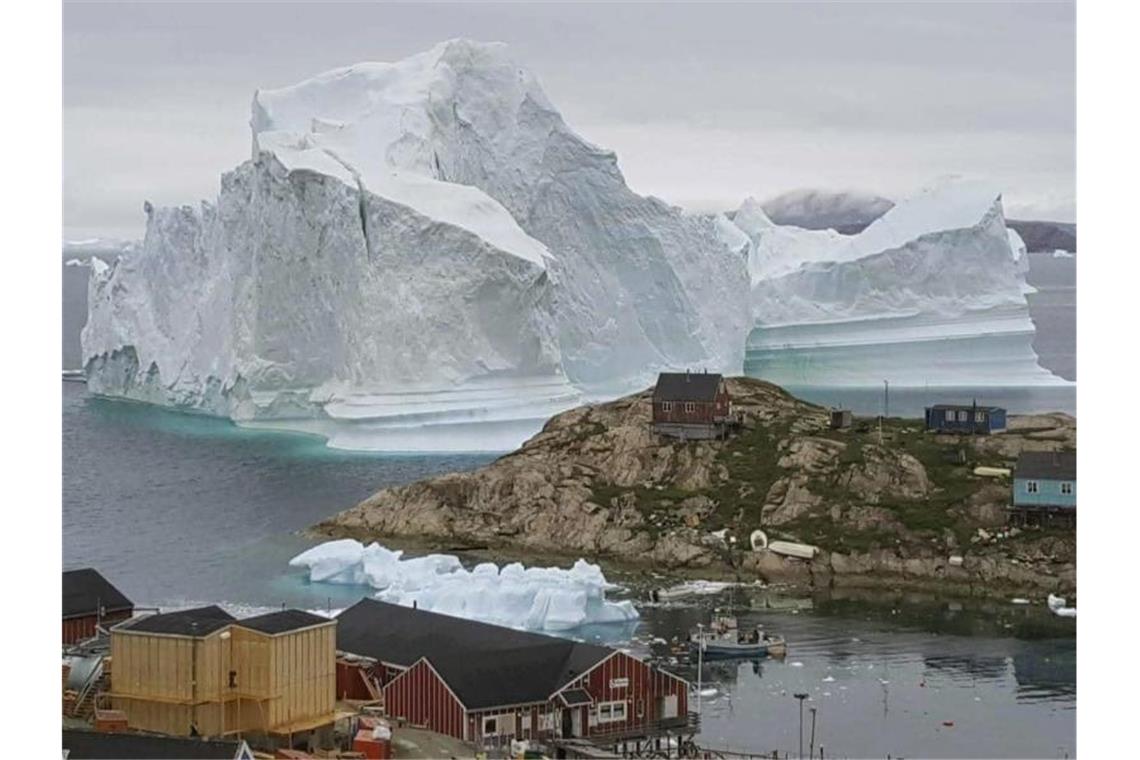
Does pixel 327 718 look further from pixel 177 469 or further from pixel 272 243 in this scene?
pixel 272 243

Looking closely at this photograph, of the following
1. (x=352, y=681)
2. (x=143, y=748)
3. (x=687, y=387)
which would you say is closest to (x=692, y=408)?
(x=687, y=387)

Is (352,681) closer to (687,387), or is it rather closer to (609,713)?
(609,713)

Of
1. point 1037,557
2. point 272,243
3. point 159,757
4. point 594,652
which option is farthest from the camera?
point 272,243

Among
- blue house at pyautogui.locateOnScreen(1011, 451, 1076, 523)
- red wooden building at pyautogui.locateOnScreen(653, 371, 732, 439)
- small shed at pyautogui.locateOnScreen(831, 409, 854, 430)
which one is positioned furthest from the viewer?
red wooden building at pyautogui.locateOnScreen(653, 371, 732, 439)

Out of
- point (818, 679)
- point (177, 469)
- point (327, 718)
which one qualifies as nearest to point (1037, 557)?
point (818, 679)

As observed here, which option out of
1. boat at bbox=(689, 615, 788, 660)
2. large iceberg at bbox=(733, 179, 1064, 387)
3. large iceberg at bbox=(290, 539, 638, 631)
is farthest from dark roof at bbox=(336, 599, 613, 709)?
large iceberg at bbox=(733, 179, 1064, 387)

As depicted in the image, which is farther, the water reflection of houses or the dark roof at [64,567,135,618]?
the dark roof at [64,567,135,618]

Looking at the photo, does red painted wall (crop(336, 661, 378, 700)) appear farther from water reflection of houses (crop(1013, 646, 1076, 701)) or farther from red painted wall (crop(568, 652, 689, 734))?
water reflection of houses (crop(1013, 646, 1076, 701))
